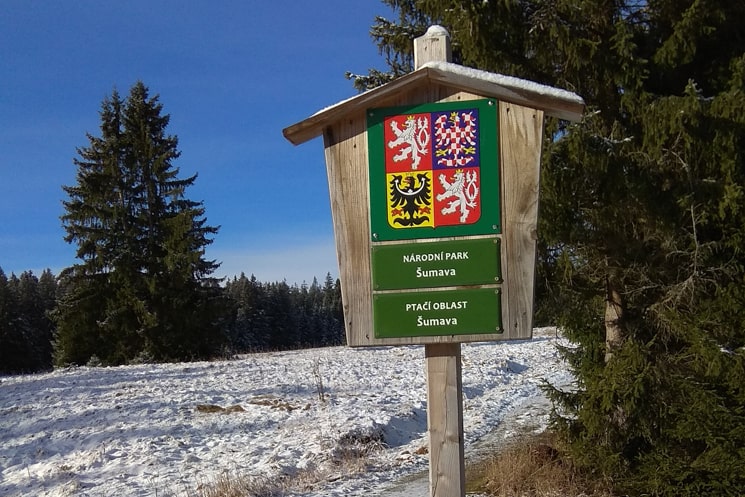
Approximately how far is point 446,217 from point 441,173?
0.80ft

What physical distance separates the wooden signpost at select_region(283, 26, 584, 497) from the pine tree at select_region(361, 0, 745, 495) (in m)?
2.02

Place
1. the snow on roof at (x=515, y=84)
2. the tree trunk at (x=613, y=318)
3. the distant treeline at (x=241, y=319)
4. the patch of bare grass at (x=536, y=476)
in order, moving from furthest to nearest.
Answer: the distant treeline at (x=241, y=319)
the tree trunk at (x=613, y=318)
the patch of bare grass at (x=536, y=476)
the snow on roof at (x=515, y=84)

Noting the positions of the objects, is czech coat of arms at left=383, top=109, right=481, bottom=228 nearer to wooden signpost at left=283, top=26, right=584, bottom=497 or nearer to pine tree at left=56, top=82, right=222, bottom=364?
wooden signpost at left=283, top=26, right=584, bottom=497

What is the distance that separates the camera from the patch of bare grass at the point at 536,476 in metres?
5.95


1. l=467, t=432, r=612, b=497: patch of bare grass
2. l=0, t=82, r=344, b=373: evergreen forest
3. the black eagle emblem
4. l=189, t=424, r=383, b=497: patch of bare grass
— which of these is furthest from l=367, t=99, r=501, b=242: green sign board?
l=0, t=82, r=344, b=373: evergreen forest

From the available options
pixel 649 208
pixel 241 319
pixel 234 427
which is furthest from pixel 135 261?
pixel 241 319

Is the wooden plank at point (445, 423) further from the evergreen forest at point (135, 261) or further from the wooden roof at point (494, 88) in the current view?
the evergreen forest at point (135, 261)

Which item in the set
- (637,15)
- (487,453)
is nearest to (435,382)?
(637,15)

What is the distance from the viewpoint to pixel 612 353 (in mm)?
5980

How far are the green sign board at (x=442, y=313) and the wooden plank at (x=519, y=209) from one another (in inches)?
3.7

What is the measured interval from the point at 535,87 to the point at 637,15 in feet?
11.9

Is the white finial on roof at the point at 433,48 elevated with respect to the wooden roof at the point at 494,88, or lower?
elevated

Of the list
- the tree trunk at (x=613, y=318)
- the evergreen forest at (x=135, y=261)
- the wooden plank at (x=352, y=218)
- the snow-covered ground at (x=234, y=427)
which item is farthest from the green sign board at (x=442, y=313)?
the evergreen forest at (x=135, y=261)

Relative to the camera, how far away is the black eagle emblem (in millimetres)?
3383
